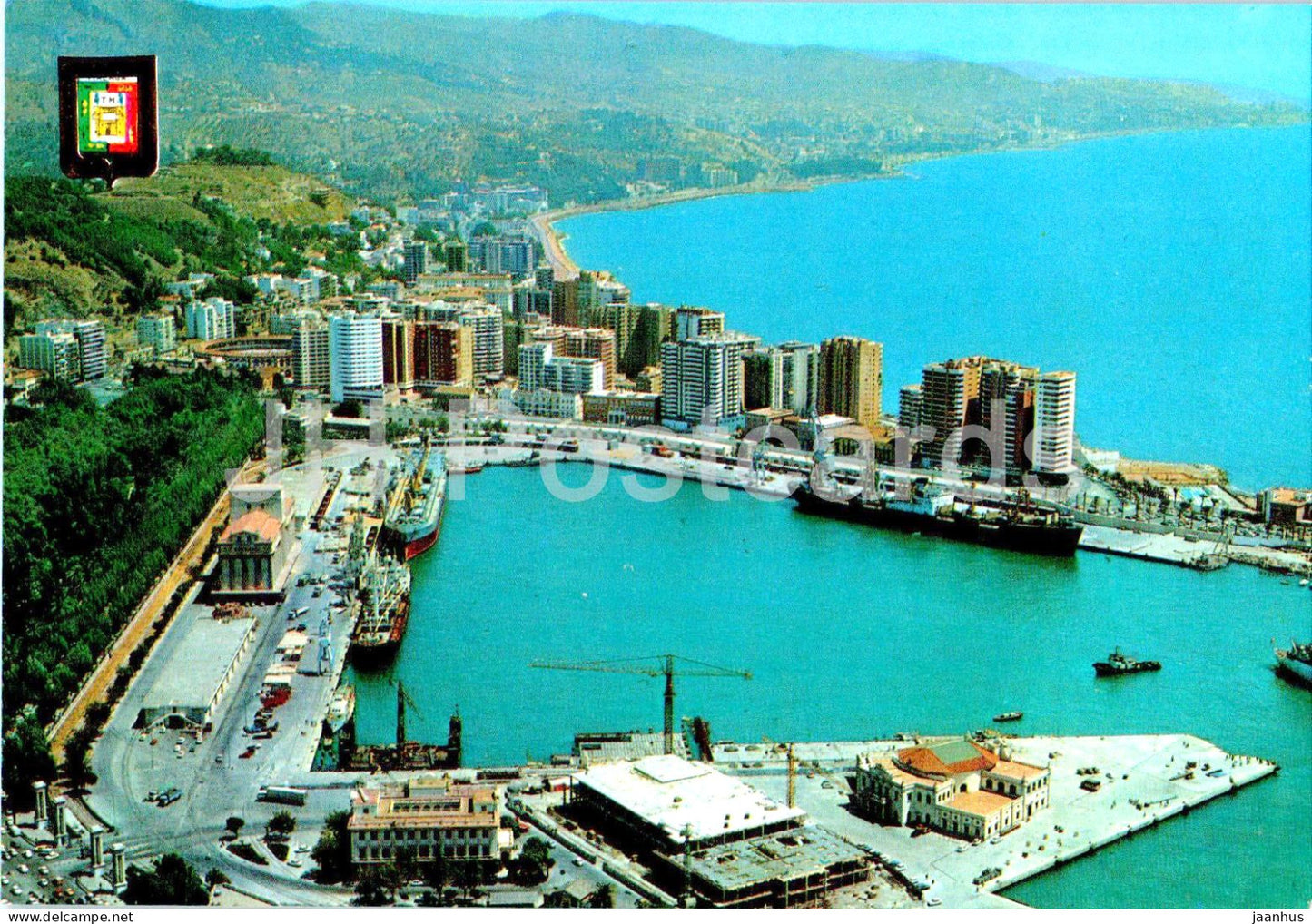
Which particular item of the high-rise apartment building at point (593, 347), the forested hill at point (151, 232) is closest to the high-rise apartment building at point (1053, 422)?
the high-rise apartment building at point (593, 347)

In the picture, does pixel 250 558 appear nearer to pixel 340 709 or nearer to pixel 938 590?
pixel 340 709

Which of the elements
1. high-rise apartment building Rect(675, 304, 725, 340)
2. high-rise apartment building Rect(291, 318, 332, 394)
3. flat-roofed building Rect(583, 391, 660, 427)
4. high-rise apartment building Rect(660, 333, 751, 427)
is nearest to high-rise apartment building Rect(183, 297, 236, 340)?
high-rise apartment building Rect(291, 318, 332, 394)

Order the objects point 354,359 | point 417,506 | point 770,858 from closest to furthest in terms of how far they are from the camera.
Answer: point 770,858 → point 417,506 → point 354,359

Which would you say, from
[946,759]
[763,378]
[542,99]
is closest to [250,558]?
[946,759]

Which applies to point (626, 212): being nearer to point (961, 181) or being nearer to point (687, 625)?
point (961, 181)

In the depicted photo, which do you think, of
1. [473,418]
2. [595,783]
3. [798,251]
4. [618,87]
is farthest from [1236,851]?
[798,251]

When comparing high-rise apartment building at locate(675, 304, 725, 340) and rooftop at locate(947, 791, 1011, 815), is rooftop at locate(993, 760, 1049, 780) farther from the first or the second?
high-rise apartment building at locate(675, 304, 725, 340)
